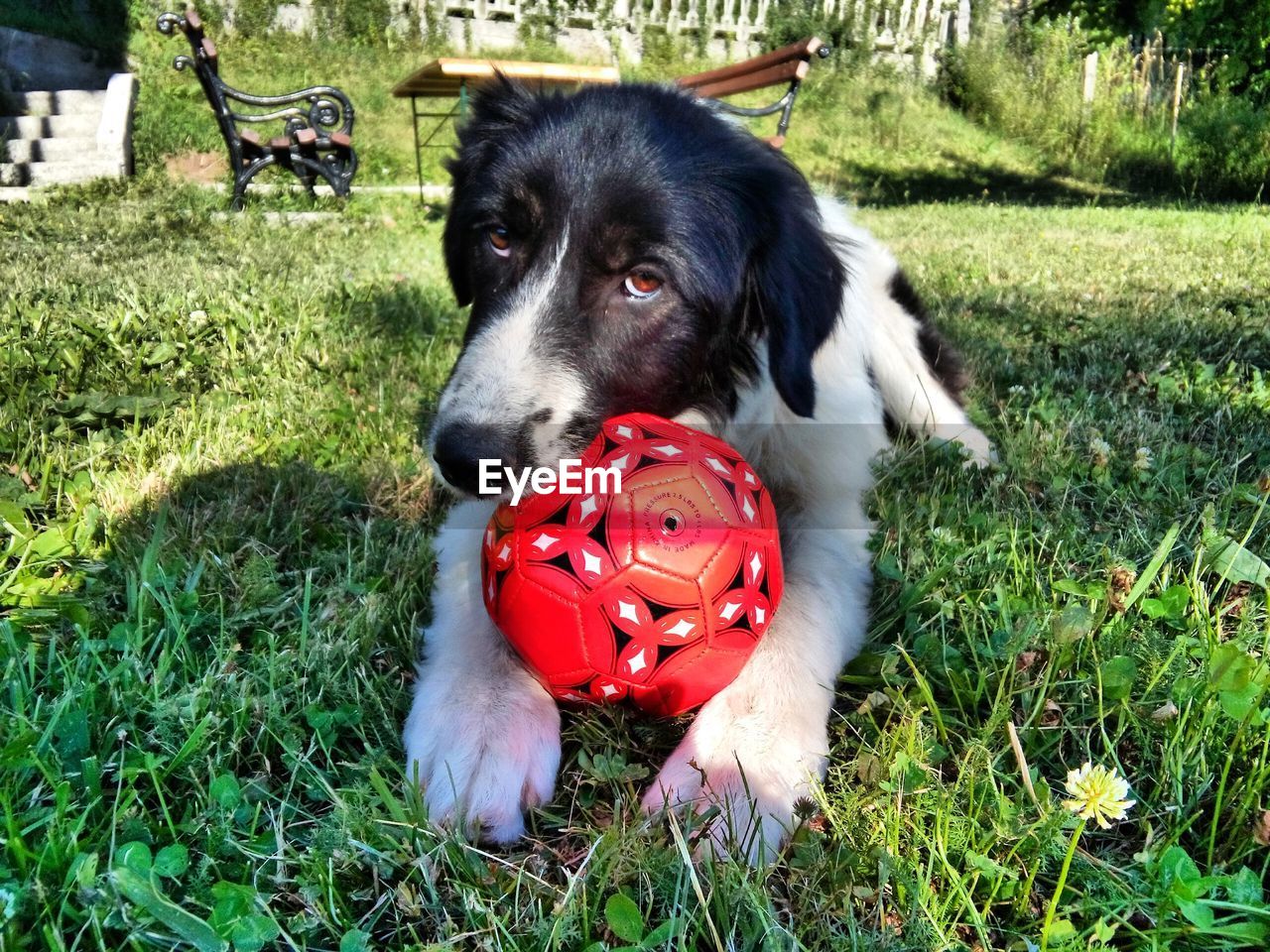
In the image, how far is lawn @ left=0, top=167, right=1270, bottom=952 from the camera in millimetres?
1305

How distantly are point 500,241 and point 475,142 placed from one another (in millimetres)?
611

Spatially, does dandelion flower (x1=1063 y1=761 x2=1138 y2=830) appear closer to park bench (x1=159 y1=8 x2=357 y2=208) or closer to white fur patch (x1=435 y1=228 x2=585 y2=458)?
white fur patch (x1=435 y1=228 x2=585 y2=458)

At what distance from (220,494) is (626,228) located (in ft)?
4.91

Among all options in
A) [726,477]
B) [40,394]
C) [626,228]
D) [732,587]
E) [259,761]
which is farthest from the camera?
[40,394]

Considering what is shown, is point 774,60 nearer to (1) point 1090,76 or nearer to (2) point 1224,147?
(2) point 1224,147

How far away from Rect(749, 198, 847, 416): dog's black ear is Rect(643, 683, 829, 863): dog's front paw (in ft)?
3.08

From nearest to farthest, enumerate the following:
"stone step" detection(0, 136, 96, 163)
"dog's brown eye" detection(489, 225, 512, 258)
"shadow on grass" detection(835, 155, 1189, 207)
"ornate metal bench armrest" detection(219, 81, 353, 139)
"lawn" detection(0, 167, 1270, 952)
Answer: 1. "lawn" detection(0, 167, 1270, 952)
2. "dog's brown eye" detection(489, 225, 512, 258)
3. "stone step" detection(0, 136, 96, 163)
4. "ornate metal bench armrest" detection(219, 81, 353, 139)
5. "shadow on grass" detection(835, 155, 1189, 207)

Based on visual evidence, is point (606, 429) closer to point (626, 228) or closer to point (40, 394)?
point (626, 228)

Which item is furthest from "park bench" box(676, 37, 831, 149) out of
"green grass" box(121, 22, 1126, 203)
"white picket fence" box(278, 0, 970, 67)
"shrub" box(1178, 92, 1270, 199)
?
"white picket fence" box(278, 0, 970, 67)

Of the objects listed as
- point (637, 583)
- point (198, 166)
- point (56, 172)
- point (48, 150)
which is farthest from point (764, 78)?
point (637, 583)

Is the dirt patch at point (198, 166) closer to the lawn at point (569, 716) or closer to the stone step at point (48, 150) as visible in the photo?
the stone step at point (48, 150)

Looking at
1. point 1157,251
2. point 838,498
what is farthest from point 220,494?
point 1157,251

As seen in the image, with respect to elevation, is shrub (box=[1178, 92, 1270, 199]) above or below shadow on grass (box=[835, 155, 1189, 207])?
above

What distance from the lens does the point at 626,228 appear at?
222cm
